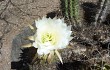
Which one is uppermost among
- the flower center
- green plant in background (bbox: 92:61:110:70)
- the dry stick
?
the dry stick

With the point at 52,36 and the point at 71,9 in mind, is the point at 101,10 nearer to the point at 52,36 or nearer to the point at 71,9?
the point at 71,9

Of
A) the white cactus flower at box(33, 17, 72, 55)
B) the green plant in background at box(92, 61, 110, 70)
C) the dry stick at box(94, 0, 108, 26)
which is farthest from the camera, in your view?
the dry stick at box(94, 0, 108, 26)

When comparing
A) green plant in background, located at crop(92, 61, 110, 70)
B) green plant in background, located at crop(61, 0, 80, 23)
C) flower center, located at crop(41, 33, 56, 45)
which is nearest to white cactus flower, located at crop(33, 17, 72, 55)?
flower center, located at crop(41, 33, 56, 45)

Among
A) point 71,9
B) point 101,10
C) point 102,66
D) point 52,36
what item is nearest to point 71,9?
point 71,9

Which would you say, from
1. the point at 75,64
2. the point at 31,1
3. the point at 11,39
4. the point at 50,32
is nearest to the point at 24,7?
the point at 31,1

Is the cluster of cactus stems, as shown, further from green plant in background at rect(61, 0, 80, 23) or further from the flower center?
the flower center

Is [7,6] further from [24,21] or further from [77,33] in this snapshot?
[77,33]

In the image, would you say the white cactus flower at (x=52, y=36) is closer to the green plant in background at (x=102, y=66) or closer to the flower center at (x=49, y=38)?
the flower center at (x=49, y=38)

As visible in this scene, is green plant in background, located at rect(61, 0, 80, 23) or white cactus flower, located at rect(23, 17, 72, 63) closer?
white cactus flower, located at rect(23, 17, 72, 63)
